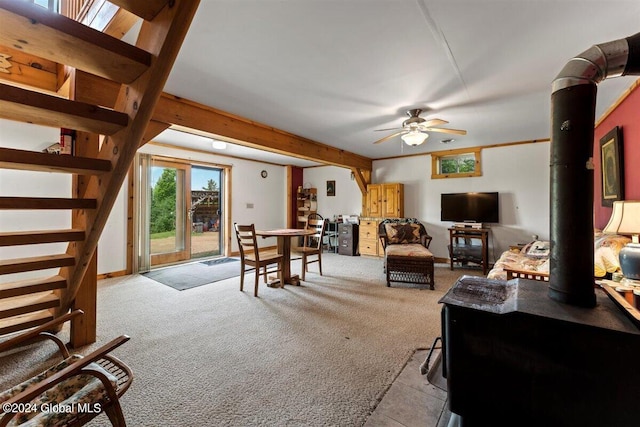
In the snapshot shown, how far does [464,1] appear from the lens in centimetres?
151

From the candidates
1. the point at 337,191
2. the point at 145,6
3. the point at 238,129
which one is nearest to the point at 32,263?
the point at 145,6

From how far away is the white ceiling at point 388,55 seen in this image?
158 centimetres

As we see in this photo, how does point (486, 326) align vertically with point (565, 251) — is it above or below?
below

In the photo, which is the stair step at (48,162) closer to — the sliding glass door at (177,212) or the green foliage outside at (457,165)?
the sliding glass door at (177,212)

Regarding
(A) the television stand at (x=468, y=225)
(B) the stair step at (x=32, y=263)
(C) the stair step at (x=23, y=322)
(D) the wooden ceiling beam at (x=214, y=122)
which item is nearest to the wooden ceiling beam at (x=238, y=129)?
(D) the wooden ceiling beam at (x=214, y=122)

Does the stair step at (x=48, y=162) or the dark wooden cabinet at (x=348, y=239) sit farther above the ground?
the stair step at (x=48, y=162)

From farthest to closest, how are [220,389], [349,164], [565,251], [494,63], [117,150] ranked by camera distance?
[349,164]
[494,63]
[220,389]
[117,150]
[565,251]

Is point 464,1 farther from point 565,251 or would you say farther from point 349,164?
point 349,164

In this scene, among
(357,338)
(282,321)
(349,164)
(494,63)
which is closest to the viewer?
(494,63)

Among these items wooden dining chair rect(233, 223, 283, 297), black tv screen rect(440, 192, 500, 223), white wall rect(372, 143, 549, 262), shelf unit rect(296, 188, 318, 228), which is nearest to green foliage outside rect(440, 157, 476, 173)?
white wall rect(372, 143, 549, 262)

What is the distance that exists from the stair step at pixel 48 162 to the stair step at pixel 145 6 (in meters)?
0.77

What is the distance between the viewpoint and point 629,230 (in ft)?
5.98

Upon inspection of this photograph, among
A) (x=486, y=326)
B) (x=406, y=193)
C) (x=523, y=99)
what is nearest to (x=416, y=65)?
(x=523, y=99)

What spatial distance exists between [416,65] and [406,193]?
3.96 metres
